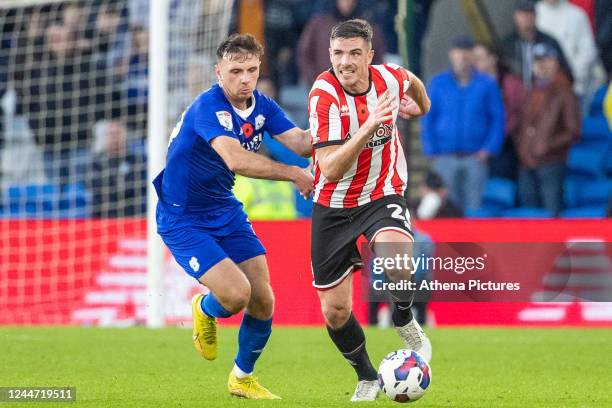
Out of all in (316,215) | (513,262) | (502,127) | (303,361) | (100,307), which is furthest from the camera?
(502,127)

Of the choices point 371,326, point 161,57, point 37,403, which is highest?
point 161,57

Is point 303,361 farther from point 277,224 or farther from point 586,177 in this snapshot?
point 586,177

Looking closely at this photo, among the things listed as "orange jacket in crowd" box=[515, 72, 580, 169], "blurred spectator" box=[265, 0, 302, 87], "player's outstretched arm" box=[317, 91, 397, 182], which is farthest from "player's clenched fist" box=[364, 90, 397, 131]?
"blurred spectator" box=[265, 0, 302, 87]

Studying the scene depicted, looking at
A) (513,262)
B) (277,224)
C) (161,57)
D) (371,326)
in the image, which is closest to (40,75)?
(161,57)

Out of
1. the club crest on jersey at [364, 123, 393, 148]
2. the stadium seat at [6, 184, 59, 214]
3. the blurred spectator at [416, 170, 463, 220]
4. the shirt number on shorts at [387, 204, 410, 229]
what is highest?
the club crest on jersey at [364, 123, 393, 148]

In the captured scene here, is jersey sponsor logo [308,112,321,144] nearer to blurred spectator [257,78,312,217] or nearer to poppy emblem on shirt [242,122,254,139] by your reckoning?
poppy emblem on shirt [242,122,254,139]

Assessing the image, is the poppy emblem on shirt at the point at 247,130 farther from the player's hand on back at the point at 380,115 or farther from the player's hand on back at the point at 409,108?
the player's hand on back at the point at 380,115

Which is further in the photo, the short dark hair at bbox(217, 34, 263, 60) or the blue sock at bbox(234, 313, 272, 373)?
the blue sock at bbox(234, 313, 272, 373)

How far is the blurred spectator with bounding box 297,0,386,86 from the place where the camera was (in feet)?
55.4

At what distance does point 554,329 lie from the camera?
13.7 metres

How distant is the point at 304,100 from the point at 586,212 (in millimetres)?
4381

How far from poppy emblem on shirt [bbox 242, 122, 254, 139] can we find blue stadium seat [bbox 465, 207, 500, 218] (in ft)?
26.5

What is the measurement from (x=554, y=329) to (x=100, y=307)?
538cm

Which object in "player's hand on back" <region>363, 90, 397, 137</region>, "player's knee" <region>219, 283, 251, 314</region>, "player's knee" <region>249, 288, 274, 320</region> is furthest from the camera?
"player's knee" <region>249, 288, 274, 320</region>
